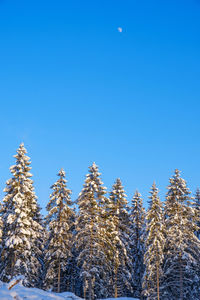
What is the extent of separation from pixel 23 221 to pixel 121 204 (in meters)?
13.2

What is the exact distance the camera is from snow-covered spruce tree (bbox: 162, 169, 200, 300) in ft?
116

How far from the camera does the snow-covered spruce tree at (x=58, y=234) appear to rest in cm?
3581

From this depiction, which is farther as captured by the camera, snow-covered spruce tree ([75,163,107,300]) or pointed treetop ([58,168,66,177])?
pointed treetop ([58,168,66,177])

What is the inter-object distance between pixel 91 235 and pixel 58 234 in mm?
4295

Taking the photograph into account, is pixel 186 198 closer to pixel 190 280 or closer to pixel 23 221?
pixel 190 280

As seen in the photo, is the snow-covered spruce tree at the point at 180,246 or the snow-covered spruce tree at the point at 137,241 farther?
the snow-covered spruce tree at the point at 137,241

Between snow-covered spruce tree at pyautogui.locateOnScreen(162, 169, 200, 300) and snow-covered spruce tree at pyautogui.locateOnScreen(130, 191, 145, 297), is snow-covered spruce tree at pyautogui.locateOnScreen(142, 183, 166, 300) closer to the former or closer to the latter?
snow-covered spruce tree at pyautogui.locateOnScreen(162, 169, 200, 300)

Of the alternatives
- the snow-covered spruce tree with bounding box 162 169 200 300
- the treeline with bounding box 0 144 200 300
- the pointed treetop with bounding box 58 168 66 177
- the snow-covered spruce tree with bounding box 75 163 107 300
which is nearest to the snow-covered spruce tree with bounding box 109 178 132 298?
the treeline with bounding box 0 144 200 300

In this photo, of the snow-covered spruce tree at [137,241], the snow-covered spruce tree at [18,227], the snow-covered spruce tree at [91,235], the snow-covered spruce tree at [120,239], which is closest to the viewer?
the snow-covered spruce tree at [18,227]

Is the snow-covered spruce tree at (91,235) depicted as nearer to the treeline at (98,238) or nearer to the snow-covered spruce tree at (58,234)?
the treeline at (98,238)

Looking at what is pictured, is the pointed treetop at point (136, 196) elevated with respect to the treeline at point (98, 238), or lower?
elevated

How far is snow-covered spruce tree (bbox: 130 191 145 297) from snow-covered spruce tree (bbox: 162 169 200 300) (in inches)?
205

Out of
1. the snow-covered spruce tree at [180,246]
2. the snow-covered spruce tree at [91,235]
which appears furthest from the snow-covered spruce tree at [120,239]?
the snow-covered spruce tree at [180,246]

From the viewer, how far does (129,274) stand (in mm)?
37125
